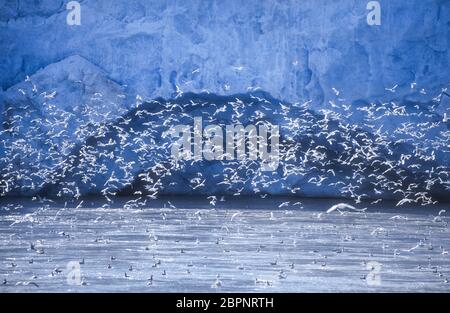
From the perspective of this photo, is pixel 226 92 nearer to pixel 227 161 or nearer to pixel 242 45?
pixel 242 45

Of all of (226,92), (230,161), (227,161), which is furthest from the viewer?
(226,92)

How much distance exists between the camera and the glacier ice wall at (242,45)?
208 inches

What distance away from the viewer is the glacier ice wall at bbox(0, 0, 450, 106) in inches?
208

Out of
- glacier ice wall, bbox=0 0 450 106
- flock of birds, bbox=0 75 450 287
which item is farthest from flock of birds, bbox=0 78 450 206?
glacier ice wall, bbox=0 0 450 106

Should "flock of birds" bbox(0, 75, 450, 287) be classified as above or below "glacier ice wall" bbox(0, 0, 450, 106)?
below

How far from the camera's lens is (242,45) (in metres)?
5.61

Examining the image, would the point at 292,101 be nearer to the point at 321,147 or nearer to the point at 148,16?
the point at 321,147

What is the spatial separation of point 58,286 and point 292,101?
2.82 metres

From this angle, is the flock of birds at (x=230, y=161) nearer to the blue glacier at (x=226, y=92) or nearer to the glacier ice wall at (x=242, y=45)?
the blue glacier at (x=226, y=92)

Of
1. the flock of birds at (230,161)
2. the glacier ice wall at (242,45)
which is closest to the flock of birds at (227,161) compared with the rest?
the flock of birds at (230,161)

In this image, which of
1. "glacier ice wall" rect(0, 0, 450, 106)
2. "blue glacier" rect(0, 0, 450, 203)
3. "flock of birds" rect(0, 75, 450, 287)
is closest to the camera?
"glacier ice wall" rect(0, 0, 450, 106)

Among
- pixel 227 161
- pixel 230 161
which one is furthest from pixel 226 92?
pixel 227 161

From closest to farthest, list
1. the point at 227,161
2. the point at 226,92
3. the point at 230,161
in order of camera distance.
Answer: the point at 227,161 → the point at 230,161 → the point at 226,92

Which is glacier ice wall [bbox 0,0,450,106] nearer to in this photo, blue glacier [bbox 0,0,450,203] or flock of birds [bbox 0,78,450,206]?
blue glacier [bbox 0,0,450,203]
